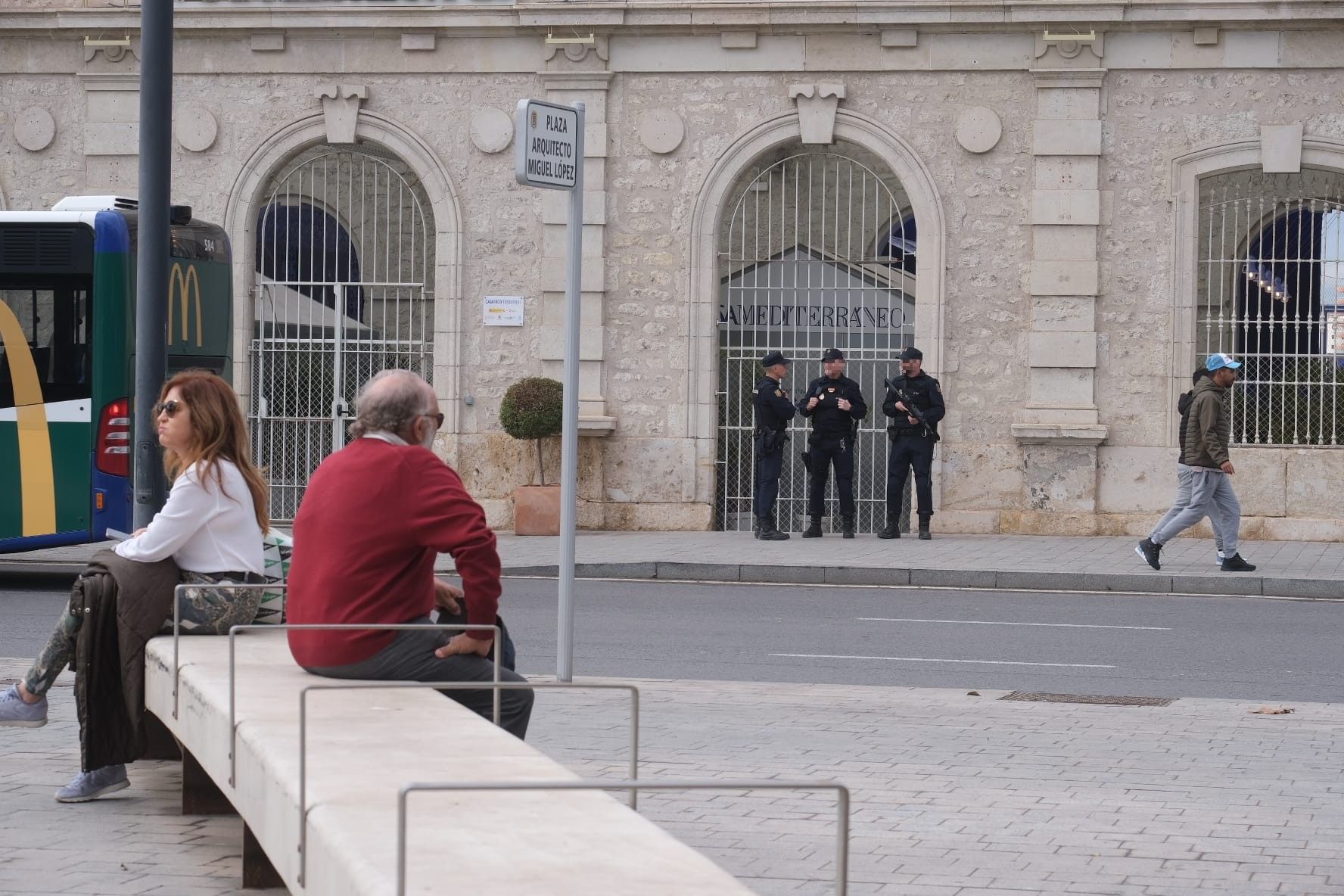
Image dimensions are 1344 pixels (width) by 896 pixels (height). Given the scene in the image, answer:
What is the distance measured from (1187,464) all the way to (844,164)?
584cm

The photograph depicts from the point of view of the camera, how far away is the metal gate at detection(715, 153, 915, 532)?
66.1 feet

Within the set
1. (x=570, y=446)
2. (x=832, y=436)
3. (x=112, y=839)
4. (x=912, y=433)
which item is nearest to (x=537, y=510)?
(x=832, y=436)

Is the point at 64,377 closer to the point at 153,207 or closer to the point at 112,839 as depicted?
the point at 153,207

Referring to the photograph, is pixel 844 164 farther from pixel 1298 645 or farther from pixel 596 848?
pixel 596 848

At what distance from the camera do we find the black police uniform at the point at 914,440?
1856 cm

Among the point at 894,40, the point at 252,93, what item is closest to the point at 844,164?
the point at 894,40

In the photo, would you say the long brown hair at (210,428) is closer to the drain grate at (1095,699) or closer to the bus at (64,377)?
the drain grate at (1095,699)

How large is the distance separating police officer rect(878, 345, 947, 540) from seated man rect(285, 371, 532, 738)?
13367mm

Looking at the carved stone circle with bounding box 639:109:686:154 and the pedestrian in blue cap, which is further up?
the carved stone circle with bounding box 639:109:686:154

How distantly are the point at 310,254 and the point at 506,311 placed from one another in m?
2.40

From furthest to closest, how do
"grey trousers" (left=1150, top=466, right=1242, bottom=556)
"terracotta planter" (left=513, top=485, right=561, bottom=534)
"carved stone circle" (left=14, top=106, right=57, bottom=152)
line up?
1. "carved stone circle" (left=14, top=106, right=57, bottom=152)
2. "terracotta planter" (left=513, top=485, right=561, bottom=534)
3. "grey trousers" (left=1150, top=466, right=1242, bottom=556)

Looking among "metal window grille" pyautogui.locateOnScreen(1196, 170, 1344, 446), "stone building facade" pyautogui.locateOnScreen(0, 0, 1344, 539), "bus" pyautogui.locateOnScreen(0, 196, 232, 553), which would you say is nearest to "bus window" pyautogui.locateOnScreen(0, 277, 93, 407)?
"bus" pyautogui.locateOnScreen(0, 196, 232, 553)

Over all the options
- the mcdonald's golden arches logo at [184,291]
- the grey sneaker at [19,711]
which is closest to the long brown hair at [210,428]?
the grey sneaker at [19,711]

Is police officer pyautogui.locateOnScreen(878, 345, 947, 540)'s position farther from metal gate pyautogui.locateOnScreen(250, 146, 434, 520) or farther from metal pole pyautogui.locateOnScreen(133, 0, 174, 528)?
metal pole pyautogui.locateOnScreen(133, 0, 174, 528)
